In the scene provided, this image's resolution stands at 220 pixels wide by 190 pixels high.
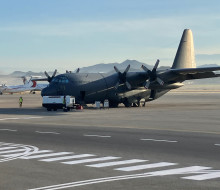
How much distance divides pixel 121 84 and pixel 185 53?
13.3 m

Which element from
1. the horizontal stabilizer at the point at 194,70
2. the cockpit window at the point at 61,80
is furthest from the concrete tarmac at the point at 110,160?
the horizontal stabilizer at the point at 194,70

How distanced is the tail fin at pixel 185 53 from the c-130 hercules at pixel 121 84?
4.61 metres

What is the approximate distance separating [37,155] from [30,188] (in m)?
5.71

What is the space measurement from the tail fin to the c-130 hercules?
4606 millimetres

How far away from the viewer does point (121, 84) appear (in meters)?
52.7

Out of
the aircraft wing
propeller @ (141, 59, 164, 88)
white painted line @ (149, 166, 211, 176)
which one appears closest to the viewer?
white painted line @ (149, 166, 211, 176)

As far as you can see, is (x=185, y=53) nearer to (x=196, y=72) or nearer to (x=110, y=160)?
(x=196, y=72)

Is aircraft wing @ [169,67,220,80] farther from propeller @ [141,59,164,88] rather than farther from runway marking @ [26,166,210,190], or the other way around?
runway marking @ [26,166,210,190]

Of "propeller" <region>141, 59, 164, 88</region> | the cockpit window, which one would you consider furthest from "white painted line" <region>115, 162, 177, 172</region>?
"propeller" <region>141, 59, 164, 88</region>

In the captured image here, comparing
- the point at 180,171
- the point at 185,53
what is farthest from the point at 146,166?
the point at 185,53

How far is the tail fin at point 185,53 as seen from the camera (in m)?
60.1

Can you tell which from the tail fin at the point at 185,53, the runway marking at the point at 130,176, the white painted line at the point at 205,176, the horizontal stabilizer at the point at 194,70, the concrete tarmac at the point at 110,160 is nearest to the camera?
the runway marking at the point at 130,176

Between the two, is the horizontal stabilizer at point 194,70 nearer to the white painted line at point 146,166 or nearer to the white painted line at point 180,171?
the white painted line at point 146,166

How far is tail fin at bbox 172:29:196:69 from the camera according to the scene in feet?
197
